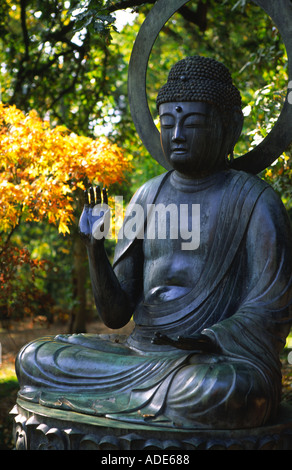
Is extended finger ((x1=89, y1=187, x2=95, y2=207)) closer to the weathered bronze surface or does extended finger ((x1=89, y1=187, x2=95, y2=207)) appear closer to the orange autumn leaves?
the weathered bronze surface

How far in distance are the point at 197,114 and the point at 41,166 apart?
7.62ft

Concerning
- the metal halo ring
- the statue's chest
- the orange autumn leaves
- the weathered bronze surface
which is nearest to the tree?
the orange autumn leaves

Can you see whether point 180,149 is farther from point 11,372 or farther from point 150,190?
point 11,372

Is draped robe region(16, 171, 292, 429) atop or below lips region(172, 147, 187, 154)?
below

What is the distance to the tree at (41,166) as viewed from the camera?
17.6ft

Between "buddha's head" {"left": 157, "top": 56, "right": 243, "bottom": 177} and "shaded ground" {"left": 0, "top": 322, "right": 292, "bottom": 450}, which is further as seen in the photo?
"shaded ground" {"left": 0, "top": 322, "right": 292, "bottom": 450}

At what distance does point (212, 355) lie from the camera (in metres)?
3.22

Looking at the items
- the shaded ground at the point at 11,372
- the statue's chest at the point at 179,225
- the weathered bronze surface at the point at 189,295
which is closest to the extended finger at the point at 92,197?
the weathered bronze surface at the point at 189,295

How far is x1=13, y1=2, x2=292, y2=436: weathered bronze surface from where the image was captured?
3096 millimetres

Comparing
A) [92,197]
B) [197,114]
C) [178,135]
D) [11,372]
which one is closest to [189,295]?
[92,197]

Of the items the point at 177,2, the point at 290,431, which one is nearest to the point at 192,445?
the point at 290,431

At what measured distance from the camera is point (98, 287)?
12.2ft

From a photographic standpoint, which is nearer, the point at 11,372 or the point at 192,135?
the point at 192,135
